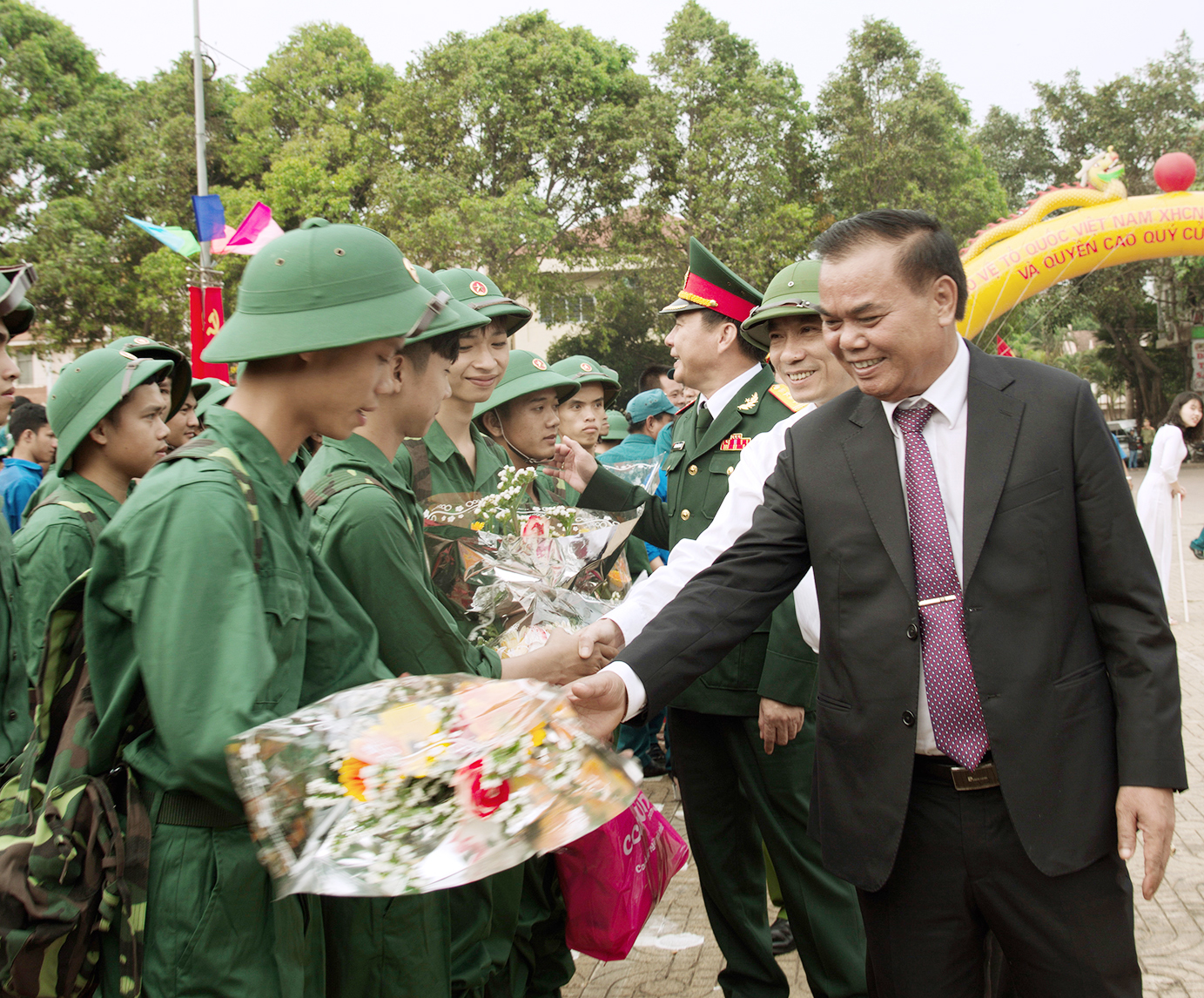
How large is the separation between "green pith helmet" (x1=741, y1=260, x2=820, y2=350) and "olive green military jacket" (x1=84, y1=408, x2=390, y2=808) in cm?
218

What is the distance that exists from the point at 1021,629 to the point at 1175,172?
1862 centimetres

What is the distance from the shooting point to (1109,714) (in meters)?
2.05

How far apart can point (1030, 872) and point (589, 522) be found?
1535 mm

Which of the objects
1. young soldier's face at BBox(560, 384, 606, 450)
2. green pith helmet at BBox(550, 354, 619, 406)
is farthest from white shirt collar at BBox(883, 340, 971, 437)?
young soldier's face at BBox(560, 384, 606, 450)

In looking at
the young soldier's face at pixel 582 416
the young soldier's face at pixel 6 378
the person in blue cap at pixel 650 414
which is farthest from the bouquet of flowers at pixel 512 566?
the person in blue cap at pixel 650 414

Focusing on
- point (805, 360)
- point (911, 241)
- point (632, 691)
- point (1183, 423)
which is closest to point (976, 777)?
point (632, 691)

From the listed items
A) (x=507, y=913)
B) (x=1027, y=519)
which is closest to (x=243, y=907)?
(x=507, y=913)

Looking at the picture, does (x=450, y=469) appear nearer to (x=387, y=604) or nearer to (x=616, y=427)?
(x=387, y=604)

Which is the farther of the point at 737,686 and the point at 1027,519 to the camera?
the point at 737,686

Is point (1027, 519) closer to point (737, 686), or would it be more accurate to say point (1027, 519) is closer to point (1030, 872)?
point (1030, 872)

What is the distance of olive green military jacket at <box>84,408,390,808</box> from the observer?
58.8 inches

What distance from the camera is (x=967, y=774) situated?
6.83 ft

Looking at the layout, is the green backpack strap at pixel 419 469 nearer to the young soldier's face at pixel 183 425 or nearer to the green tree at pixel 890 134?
the young soldier's face at pixel 183 425

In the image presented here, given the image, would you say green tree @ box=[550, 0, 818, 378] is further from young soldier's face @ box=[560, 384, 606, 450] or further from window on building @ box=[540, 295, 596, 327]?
young soldier's face @ box=[560, 384, 606, 450]
